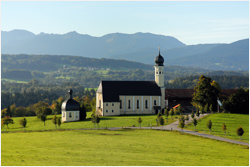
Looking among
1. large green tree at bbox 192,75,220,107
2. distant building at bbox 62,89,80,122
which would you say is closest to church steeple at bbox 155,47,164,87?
large green tree at bbox 192,75,220,107

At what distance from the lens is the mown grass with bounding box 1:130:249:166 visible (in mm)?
35719

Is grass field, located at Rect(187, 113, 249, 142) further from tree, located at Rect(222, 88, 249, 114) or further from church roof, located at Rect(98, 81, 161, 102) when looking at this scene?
church roof, located at Rect(98, 81, 161, 102)

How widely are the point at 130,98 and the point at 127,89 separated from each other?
248cm

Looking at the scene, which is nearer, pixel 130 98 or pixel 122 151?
pixel 122 151

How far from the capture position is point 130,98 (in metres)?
92.4

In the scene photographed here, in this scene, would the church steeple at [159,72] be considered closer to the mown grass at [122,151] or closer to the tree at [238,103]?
the tree at [238,103]

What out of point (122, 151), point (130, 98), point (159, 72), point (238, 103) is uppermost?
point (159, 72)

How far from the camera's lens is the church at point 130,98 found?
9031 cm

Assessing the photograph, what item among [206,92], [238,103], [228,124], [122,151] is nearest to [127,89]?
[206,92]

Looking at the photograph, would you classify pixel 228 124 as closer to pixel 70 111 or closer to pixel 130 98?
pixel 130 98

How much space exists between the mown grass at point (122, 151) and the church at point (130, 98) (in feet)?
102

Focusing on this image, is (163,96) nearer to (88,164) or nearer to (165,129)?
(165,129)

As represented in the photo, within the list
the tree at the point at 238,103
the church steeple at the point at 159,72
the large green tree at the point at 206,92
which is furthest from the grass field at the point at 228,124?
the church steeple at the point at 159,72

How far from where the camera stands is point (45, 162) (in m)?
34.3
